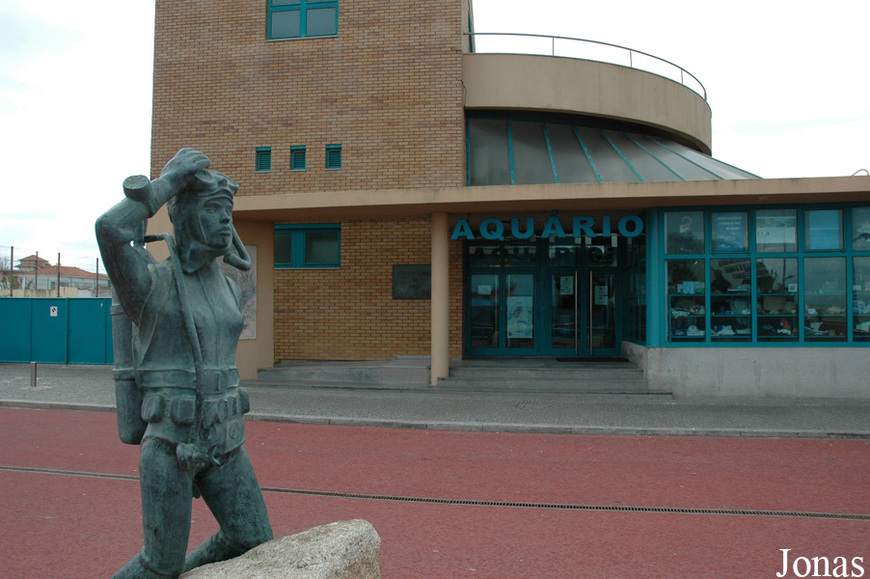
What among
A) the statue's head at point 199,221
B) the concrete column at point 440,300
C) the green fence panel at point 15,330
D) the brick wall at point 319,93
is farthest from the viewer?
the green fence panel at point 15,330

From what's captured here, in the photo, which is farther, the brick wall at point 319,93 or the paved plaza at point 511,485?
the brick wall at point 319,93

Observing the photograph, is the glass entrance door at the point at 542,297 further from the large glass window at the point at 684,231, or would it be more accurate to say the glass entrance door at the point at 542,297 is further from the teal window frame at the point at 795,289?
the teal window frame at the point at 795,289

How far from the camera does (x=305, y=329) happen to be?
18062 millimetres

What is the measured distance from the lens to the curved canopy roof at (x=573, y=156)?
15906mm

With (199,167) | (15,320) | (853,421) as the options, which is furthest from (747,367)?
(15,320)

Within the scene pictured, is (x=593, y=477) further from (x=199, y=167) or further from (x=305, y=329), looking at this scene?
(x=305, y=329)

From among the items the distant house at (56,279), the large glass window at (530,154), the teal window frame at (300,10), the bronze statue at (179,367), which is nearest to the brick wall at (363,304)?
the large glass window at (530,154)

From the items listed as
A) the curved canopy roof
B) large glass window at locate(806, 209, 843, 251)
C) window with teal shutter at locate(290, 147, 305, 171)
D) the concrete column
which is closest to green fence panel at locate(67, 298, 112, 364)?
window with teal shutter at locate(290, 147, 305, 171)

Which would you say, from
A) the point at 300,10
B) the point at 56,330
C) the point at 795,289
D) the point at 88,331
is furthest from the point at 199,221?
the point at 56,330

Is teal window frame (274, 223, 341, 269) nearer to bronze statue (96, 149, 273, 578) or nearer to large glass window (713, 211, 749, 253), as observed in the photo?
large glass window (713, 211, 749, 253)

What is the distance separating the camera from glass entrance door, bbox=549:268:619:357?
58.9 feet

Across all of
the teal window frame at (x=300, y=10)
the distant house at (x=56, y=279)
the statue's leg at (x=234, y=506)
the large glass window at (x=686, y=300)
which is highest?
the teal window frame at (x=300, y=10)

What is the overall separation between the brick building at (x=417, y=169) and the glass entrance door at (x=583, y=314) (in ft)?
0.12

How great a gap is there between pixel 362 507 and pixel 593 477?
2719mm
